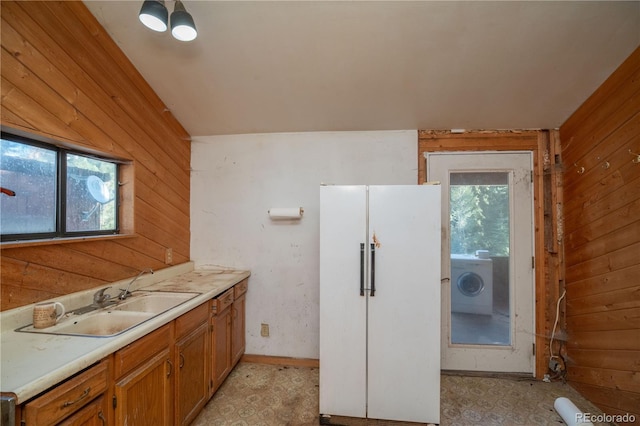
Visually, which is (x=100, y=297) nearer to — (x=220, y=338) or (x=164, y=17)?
(x=220, y=338)

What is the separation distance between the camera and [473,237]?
99.7 inches

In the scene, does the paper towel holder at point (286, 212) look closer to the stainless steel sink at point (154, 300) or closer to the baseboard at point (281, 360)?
the stainless steel sink at point (154, 300)

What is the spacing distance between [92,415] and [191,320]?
0.67 metres

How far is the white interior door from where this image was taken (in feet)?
8.11

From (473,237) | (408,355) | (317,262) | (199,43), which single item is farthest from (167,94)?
(473,237)

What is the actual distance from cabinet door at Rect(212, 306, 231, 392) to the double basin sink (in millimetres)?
391

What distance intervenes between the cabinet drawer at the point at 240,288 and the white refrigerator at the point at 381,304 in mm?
928

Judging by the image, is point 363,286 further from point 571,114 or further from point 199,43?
point 571,114

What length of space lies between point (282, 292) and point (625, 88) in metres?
3.21

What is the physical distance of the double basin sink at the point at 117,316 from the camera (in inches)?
52.8

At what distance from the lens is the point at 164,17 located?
1449 millimetres

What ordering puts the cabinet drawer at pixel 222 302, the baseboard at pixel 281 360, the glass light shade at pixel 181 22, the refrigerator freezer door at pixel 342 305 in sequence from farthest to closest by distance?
the baseboard at pixel 281 360 → the cabinet drawer at pixel 222 302 → the refrigerator freezer door at pixel 342 305 → the glass light shade at pixel 181 22

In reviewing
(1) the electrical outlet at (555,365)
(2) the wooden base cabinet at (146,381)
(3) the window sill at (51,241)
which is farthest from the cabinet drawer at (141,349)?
(1) the electrical outlet at (555,365)

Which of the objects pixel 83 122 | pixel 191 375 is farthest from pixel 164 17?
pixel 191 375
